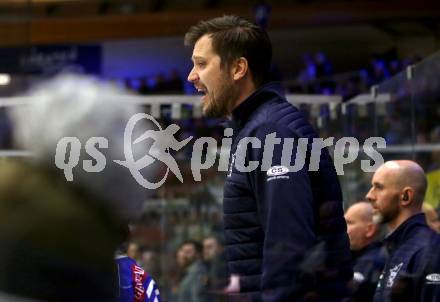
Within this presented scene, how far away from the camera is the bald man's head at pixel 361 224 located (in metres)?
4.78

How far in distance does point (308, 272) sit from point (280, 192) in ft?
0.65

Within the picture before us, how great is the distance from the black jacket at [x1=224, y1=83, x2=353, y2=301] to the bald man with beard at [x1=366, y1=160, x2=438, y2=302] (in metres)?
1.12

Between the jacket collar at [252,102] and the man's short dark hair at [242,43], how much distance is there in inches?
2.1

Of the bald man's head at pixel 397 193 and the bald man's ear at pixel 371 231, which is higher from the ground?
the bald man's head at pixel 397 193

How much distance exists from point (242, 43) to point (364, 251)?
1.93 m

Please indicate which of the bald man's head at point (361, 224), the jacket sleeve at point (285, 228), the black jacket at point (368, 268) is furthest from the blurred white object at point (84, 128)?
the bald man's head at point (361, 224)

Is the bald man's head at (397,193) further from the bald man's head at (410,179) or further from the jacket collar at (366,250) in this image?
the jacket collar at (366,250)

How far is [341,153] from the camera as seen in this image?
17.3 feet

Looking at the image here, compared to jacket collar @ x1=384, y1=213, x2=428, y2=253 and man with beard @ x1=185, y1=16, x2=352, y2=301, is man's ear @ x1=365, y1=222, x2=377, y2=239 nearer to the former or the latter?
jacket collar @ x1=384, y1=213, x2=428, y2=253

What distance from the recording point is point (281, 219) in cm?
231

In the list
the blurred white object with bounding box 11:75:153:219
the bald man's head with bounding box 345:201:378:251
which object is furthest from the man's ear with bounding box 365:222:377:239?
the blurred white object with bounding box 11:75:153:219

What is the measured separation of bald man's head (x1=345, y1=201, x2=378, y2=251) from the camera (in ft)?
15.7

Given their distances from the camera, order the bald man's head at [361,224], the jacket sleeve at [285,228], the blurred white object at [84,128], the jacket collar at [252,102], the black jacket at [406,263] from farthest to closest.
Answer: the bald man's head at [361,224] < the black jacket at [406,263] < the jacket collar at [252,102] < the jacket sleeve at [285,228] < the blurred white object at [84,128]

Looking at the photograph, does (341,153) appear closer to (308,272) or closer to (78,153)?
(308,272)
